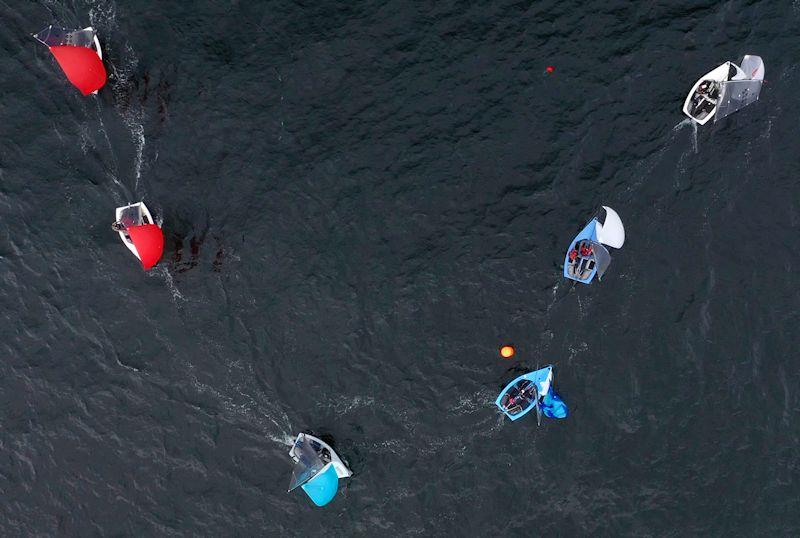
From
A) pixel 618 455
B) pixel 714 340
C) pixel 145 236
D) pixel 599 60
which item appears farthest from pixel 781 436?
pixel 145 236

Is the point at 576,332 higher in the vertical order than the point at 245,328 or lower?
lower

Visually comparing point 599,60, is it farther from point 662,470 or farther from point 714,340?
point 662,470

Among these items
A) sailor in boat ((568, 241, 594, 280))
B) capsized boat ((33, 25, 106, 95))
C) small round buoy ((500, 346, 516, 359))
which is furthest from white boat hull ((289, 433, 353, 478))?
capsized boat ((33, 25, 106, 95))

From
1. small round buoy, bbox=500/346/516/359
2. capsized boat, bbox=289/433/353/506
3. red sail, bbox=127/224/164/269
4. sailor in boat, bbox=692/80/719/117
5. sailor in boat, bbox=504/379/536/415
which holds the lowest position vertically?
capsized boat, bbox=289/433/353/506

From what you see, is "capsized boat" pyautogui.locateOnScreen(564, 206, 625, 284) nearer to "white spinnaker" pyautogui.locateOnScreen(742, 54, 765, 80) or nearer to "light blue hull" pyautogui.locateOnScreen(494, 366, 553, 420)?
"light blue hull" pyautogui.locateOnScreen(494, 366, 553, 420)

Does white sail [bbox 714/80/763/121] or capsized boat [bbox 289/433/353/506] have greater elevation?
white sail [bbox 714/80/763/121]

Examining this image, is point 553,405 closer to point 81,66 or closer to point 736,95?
point 736,95

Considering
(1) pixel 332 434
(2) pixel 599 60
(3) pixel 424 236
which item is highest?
(2) pixel 599 60
